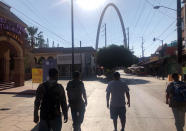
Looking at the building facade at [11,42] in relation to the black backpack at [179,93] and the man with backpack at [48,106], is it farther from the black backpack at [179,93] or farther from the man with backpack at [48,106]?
the black backpack at [179,93]

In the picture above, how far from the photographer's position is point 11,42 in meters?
20.4

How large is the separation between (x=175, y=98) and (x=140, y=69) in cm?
5206

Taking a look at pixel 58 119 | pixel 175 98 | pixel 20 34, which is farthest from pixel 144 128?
pixel 20 34

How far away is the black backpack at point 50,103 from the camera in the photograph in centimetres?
379

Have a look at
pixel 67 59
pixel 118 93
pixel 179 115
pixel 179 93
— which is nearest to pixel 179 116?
pixel 179 115

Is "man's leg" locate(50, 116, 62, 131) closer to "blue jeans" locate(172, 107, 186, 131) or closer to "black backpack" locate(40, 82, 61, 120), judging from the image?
"black backpack" locate(40, 82, 61, 120)

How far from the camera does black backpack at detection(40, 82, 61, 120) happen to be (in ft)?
12.4

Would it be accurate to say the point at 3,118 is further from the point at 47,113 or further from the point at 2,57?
the point at 2,57

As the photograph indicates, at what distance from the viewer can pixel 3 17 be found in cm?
1878

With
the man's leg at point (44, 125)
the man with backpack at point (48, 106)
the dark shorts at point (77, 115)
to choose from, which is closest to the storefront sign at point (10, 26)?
the dark shorts at point (77, 115)

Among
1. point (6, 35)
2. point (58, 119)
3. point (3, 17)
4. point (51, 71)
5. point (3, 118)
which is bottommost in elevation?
point (3, 118)

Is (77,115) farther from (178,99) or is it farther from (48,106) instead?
(178,99)

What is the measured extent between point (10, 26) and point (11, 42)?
1.68m

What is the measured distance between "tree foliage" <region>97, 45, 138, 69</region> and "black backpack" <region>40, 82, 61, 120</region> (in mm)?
38536
